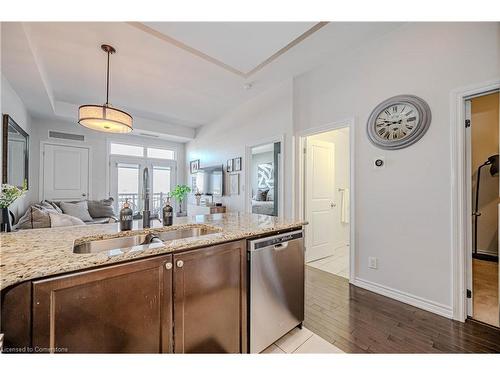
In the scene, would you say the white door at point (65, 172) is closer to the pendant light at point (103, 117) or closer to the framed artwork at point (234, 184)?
the pendant light at point (103, 117)

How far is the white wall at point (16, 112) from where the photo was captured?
8.84 ft

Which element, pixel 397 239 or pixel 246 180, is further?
pixel 246 180

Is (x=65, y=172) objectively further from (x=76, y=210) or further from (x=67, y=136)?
(x=76, y=210)

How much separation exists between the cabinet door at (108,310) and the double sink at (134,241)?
187 mm

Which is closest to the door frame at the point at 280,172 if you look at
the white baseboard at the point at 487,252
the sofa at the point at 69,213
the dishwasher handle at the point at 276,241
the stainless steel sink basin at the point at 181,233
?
the dishwasher handle at the point at 276,241

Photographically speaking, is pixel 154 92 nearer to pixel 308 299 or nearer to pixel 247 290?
pixel 247 290

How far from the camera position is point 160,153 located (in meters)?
6.23

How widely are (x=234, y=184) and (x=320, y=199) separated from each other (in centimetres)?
179

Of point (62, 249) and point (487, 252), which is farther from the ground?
point (62, 249)

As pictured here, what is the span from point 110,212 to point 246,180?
3.28 meters

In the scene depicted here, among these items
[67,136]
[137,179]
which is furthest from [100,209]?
[67,136]

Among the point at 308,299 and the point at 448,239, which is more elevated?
the point at 448,239

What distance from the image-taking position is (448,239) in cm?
192
